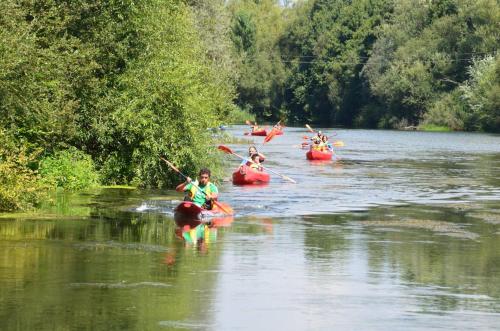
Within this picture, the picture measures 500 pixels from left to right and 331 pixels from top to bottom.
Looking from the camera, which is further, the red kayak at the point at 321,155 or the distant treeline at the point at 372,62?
the distant treeline at the point at 372,62

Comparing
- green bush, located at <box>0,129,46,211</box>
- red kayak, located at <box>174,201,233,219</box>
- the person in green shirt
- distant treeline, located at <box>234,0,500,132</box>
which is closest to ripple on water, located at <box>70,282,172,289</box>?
green bush, located at <box>0,129,46,211</box>

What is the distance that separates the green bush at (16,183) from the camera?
23.1 metres

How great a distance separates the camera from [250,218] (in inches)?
1028

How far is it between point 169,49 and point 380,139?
51724 millimetres

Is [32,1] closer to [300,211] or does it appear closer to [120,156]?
[120,156]

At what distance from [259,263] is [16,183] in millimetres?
7268

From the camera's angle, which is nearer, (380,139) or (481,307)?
(481,307)

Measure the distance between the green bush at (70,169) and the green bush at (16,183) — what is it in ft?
14.1

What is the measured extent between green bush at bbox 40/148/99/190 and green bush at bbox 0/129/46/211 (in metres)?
4.30

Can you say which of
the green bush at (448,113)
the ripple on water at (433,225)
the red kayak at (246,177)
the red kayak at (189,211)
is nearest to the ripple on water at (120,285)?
the ripple on water at (433,225)

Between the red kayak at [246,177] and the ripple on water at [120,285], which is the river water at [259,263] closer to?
the ripple on water at [120,285]

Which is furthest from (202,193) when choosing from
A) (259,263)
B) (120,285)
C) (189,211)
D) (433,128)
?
(433,128)

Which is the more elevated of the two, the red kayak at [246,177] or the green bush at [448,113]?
the green bush at [448,113]

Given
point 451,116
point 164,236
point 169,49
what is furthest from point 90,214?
point 451,116
